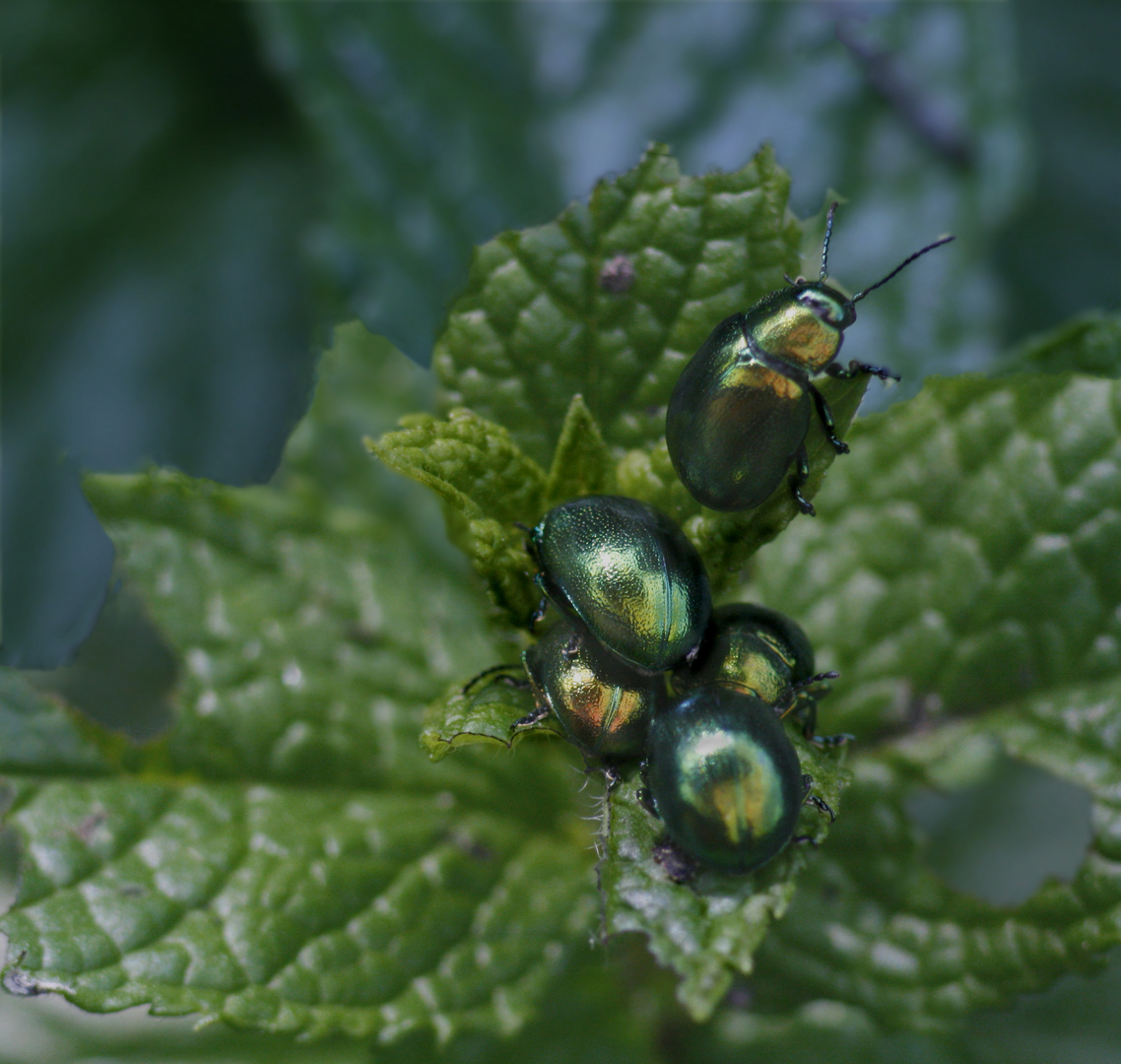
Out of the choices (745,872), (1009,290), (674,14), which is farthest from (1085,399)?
(674,14)

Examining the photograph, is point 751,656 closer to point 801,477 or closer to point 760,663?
point 760,663

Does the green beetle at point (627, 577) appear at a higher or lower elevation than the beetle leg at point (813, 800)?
higher

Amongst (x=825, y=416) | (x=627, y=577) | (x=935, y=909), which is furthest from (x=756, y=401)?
(x=935, y=909)

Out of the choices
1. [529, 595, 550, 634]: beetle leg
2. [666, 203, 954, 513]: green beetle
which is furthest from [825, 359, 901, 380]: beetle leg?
[529, 595, 550, 634]: beetle leg

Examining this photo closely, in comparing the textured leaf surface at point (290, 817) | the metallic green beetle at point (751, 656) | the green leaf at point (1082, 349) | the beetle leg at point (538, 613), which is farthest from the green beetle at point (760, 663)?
the green leaf at point (1082, 349)

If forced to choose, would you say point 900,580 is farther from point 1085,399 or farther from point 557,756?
point 557,756

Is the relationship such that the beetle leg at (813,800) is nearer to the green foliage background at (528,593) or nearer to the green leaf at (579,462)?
the green foliage background at (528,593)

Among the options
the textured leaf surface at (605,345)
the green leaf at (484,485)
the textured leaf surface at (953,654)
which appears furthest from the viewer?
the textured leaf surface at (953,654)

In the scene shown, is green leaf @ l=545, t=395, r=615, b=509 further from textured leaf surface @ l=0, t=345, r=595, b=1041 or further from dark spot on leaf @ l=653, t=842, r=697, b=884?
dark spot on leaf @ l=653, t=842, r=697, b=884
